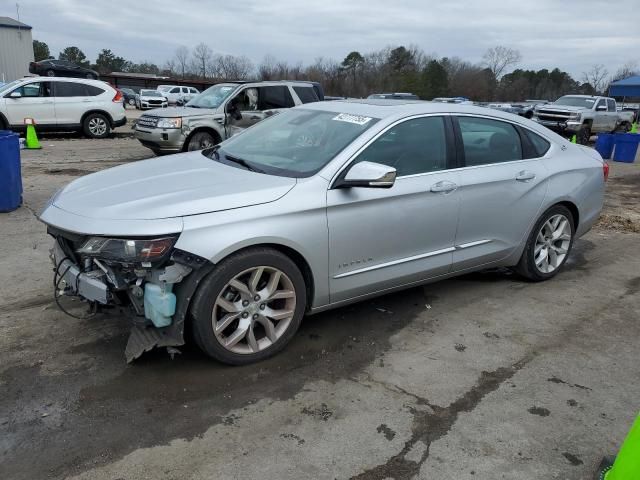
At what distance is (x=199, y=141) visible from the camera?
435 inches

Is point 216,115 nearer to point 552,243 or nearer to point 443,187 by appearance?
point 552,243

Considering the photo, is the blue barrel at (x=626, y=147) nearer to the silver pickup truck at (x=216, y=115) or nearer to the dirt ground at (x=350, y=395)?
the silver pickup truck at (x=216, y=115)

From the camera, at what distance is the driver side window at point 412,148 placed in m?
3.83

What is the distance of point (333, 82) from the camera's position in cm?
6694

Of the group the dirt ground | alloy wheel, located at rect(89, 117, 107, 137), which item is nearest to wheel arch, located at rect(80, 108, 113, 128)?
alloy wheel, located at rect(89, 117, 107, 137)

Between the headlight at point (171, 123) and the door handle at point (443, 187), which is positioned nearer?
the door handle at point (443, 187)

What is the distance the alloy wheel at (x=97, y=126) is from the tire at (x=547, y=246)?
46.4 ft

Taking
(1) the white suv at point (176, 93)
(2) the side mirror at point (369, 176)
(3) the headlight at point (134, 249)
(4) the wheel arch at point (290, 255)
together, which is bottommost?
(4) the wheel arch at point (290, 255)

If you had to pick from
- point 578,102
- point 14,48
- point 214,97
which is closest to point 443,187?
point 214,97

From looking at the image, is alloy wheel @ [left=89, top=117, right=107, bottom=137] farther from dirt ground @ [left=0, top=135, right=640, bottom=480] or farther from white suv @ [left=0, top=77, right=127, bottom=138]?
dirt ground @ [left=0, top=135, right=640, bottom=480]

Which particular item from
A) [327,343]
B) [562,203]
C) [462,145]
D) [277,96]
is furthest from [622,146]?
[327,343]

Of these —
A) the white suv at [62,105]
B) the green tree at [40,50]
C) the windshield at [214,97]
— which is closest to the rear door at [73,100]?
the white suv at [62,105]

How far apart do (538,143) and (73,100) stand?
45.6 feet

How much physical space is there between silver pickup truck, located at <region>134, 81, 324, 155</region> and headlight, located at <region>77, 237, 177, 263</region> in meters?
8.22
